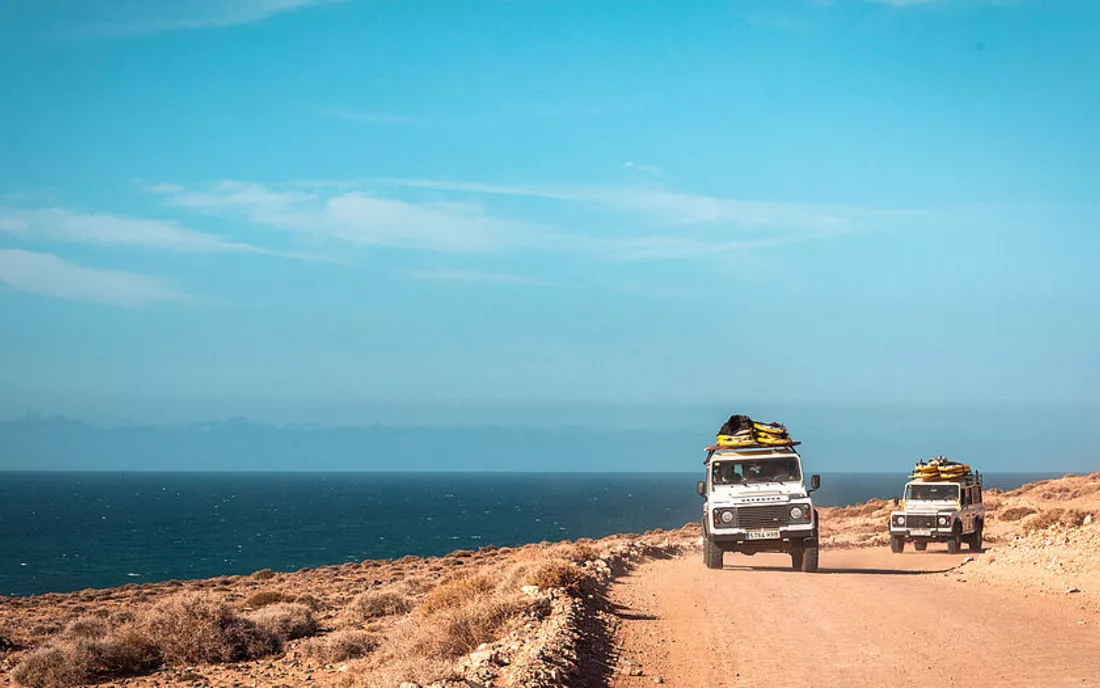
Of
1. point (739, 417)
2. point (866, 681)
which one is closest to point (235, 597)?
point (739, 417)

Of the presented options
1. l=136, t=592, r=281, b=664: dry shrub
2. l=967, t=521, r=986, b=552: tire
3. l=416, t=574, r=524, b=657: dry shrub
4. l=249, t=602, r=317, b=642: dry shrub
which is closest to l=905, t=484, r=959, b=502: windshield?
l=967, t=521, r=986, b=552: tire

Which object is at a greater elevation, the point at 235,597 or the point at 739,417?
the point at 739,417

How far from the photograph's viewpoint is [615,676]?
10.9 meters

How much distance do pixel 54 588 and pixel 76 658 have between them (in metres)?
52.2

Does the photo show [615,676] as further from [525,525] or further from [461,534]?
[525,525]

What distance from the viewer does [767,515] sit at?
22.3 meters

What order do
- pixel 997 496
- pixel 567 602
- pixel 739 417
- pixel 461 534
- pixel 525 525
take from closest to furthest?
pixel 567 602, pixel 739 417, pixel 997 496, pixel 461 534, pixel 525 525

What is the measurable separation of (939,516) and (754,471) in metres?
11.9

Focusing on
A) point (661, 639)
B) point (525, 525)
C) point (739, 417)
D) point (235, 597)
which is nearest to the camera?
point (661, 639)

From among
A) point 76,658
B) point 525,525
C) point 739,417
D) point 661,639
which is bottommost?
point 525,525

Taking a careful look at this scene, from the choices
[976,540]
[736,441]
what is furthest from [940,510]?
[736,441]

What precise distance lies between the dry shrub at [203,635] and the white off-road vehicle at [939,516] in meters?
21.5

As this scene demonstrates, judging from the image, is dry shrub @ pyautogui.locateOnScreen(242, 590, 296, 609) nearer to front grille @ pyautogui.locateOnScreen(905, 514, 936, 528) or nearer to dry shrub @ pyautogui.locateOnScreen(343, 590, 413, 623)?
dry shrub @ pyautogui.locateOnScreen(343, 590, 413, 623)

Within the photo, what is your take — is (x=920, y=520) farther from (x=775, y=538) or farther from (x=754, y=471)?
(x=775, y=538)
